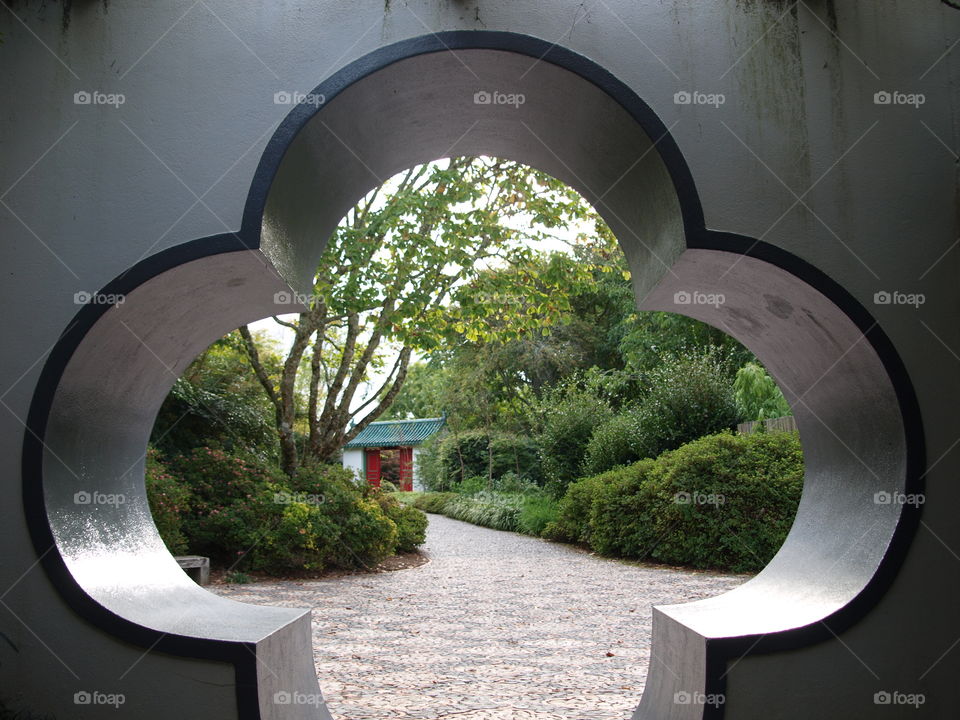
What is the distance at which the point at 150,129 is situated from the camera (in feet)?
11.8

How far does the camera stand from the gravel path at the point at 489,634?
205 inches

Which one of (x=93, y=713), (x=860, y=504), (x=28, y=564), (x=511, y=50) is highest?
(x=511, y=50)

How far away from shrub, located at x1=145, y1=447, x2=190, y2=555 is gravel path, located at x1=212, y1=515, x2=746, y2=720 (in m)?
0.85

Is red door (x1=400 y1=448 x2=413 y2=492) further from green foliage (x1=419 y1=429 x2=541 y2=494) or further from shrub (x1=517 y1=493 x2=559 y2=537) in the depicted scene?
shrub (x1=517 y1=493 x2=559 y2=537)

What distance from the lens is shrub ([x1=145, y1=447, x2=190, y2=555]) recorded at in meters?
9.30

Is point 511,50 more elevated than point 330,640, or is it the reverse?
point 511,50

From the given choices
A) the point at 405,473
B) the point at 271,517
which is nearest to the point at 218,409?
the point at 271,517

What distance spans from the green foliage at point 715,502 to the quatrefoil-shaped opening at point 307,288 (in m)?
6.81

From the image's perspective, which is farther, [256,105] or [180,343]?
[180,343]

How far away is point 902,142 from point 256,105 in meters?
2.92

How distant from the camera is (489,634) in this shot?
24.7ft

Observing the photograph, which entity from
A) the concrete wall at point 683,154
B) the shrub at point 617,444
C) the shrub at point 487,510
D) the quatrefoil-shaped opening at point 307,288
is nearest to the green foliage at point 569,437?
the shrub at point 617,444

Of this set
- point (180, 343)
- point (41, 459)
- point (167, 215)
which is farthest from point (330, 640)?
point (167, 215)

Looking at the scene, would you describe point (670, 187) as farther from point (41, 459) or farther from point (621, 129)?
point (41, 459)
